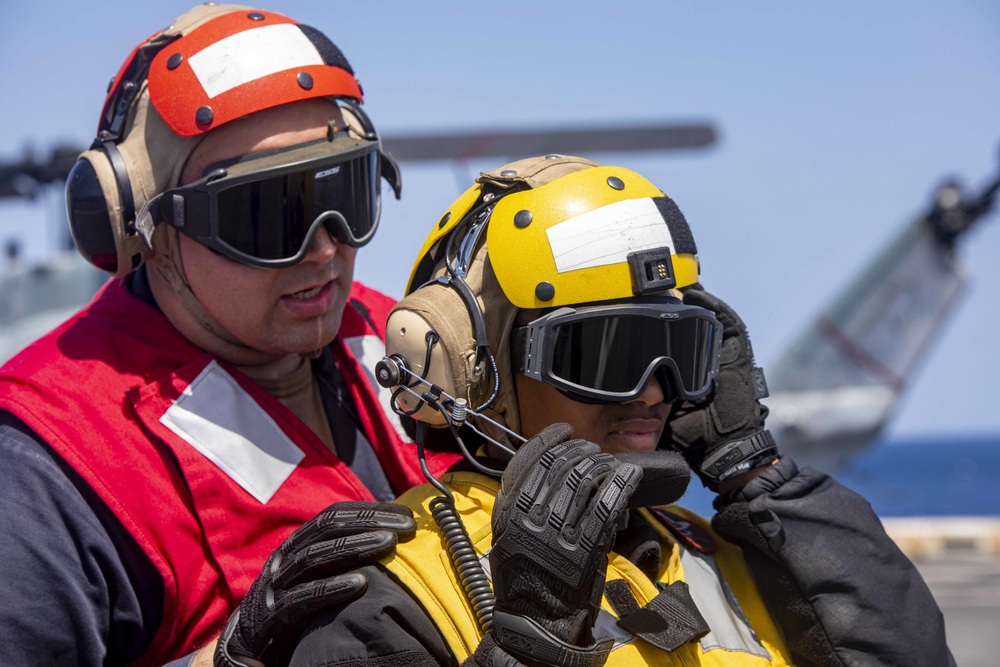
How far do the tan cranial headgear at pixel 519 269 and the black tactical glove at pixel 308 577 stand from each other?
1.10 feet

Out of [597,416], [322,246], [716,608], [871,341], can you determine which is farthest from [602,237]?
[871,341]

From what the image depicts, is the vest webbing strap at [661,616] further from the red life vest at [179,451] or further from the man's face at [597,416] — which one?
the red life vest at [179,451]

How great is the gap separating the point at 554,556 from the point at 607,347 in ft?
1.95

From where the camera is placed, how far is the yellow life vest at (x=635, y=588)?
1.88 m

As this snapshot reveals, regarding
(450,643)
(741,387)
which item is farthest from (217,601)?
(741,387)

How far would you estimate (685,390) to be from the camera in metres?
2.26

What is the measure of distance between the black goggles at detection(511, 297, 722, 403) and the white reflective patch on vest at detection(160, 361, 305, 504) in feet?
2.77

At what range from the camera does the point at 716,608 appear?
2.29 m

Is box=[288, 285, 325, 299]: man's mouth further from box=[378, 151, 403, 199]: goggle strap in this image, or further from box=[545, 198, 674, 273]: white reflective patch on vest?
box=[545, 198, 674, 273]: white reflective patch on vest

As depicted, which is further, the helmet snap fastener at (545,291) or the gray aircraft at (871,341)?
the gray aircraft at (871,341)

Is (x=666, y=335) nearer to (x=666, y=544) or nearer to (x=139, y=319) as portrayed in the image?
(x=666, y=544)

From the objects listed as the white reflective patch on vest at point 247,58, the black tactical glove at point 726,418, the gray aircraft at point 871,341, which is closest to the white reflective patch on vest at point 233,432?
the white reflective patch on vest at point 247,58

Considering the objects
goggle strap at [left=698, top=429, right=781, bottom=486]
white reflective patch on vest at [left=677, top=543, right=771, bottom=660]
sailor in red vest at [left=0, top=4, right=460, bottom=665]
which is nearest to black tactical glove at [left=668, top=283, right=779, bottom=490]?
goggle strap at [left=698, top=429, right=781, bottom=486]

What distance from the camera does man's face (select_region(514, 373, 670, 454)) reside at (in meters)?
2.24
